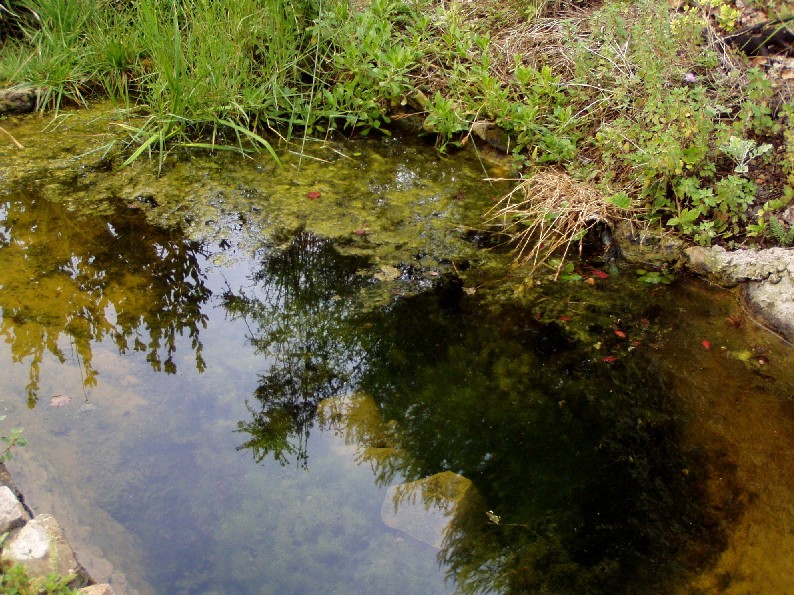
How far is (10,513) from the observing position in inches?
60.5

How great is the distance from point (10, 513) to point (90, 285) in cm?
123

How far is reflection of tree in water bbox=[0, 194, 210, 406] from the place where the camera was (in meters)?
2.34

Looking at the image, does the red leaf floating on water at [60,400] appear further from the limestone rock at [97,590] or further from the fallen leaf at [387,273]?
the fallen leaf at [387,273]

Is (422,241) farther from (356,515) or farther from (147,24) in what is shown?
(147,24)

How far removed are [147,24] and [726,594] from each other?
3.55 meters

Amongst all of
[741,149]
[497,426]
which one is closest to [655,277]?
[741,149]

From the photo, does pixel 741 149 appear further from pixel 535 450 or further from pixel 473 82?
pixel 535 450

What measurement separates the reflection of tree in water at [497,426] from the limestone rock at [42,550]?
0.60 meters

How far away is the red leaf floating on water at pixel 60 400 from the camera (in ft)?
6.88

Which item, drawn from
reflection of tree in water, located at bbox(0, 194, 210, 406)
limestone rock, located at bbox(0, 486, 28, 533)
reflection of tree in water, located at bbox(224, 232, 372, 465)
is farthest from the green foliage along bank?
limestone rock, located at bbox(0, 486, 28, 533)

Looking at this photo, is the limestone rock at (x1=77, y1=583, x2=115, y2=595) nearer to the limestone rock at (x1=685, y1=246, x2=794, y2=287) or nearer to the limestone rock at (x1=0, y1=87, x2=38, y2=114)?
the limestone rock at (x1=685, y1=246, x2=794, y2=287)

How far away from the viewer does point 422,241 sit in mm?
2924

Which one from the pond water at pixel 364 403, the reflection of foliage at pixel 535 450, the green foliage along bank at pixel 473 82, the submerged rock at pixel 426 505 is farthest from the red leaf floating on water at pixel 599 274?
the submerged rock at pixel 426 505

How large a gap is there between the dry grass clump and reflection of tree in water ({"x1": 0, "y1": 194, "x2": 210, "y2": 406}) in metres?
1.42
